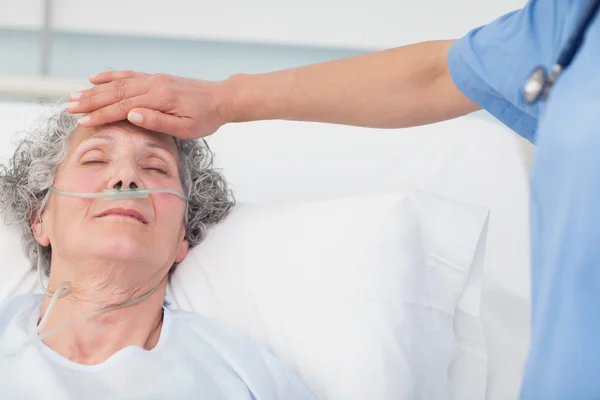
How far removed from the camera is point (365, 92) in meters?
1.53

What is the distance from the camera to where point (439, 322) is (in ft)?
5.69

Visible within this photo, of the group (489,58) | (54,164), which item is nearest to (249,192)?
(54,164)

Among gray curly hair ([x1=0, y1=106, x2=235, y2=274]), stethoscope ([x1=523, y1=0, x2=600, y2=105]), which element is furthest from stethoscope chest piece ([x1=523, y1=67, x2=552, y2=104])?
gray curly hair ([x1=0, y1=106, x2=235, y2=274])

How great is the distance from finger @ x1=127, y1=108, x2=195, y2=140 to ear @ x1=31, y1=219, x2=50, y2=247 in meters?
0.37

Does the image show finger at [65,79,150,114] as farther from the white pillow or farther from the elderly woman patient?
the white pillow

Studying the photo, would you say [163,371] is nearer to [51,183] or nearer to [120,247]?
[120,247]

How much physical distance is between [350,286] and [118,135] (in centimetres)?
59

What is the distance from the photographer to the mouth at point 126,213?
1.58 m

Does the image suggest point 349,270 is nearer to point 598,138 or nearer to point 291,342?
point 291,342

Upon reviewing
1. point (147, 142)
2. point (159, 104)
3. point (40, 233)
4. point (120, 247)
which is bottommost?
point (40, 233)

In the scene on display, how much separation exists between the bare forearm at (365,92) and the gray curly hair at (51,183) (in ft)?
0.93

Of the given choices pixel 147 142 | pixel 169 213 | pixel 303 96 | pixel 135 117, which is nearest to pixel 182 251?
pixel 169 213

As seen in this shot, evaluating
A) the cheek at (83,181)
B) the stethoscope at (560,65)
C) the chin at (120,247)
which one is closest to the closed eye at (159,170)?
the cheek at (83,181)

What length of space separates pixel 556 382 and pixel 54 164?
1.22 metres
